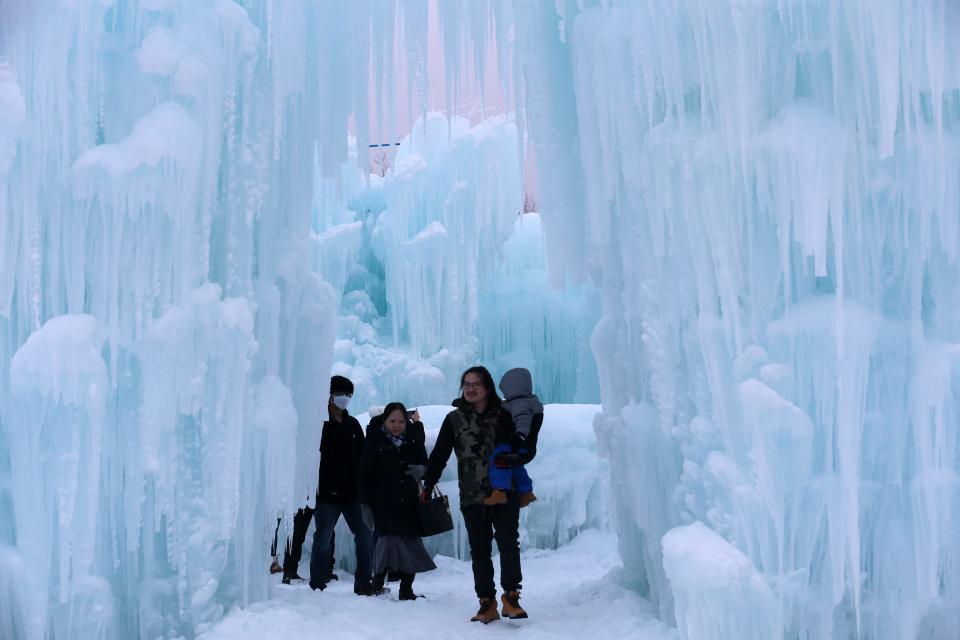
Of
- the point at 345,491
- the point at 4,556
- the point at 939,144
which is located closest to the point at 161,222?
the point at 4,556

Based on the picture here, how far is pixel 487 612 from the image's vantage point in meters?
6.36

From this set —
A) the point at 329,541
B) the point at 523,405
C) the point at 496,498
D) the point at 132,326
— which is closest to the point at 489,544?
the point at 496,498

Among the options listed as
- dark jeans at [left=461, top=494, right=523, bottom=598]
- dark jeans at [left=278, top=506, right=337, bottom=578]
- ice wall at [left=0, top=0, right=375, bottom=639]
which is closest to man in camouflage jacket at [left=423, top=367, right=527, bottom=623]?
dark jeans at [left=461, top=494, right=523, bottom=598]

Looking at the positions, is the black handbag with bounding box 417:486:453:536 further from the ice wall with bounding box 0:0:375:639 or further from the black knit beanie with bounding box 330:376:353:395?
the ice wall with bounding box 0:0:375:639

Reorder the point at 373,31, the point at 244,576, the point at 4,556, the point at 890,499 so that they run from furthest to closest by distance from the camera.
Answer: the point at 373,31, the point at 244,576, the point at 4,556, the point at 890,499

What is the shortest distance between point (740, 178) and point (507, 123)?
1085 cm

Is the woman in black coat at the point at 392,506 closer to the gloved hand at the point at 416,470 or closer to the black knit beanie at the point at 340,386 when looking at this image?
the gloved hand at the point at 416,470

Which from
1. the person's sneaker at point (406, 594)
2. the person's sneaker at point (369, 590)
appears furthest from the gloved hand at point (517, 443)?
the person's sneaker at point (369, 590)

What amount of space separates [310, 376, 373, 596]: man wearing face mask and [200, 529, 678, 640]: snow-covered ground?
0.92 feet

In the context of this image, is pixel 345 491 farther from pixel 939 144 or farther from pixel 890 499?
pixel 939 144

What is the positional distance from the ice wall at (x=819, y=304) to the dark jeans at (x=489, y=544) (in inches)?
55.3

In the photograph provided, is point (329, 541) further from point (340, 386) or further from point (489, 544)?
point (489, 544)

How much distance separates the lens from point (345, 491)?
759 cm

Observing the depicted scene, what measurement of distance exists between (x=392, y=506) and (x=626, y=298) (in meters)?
2.28
